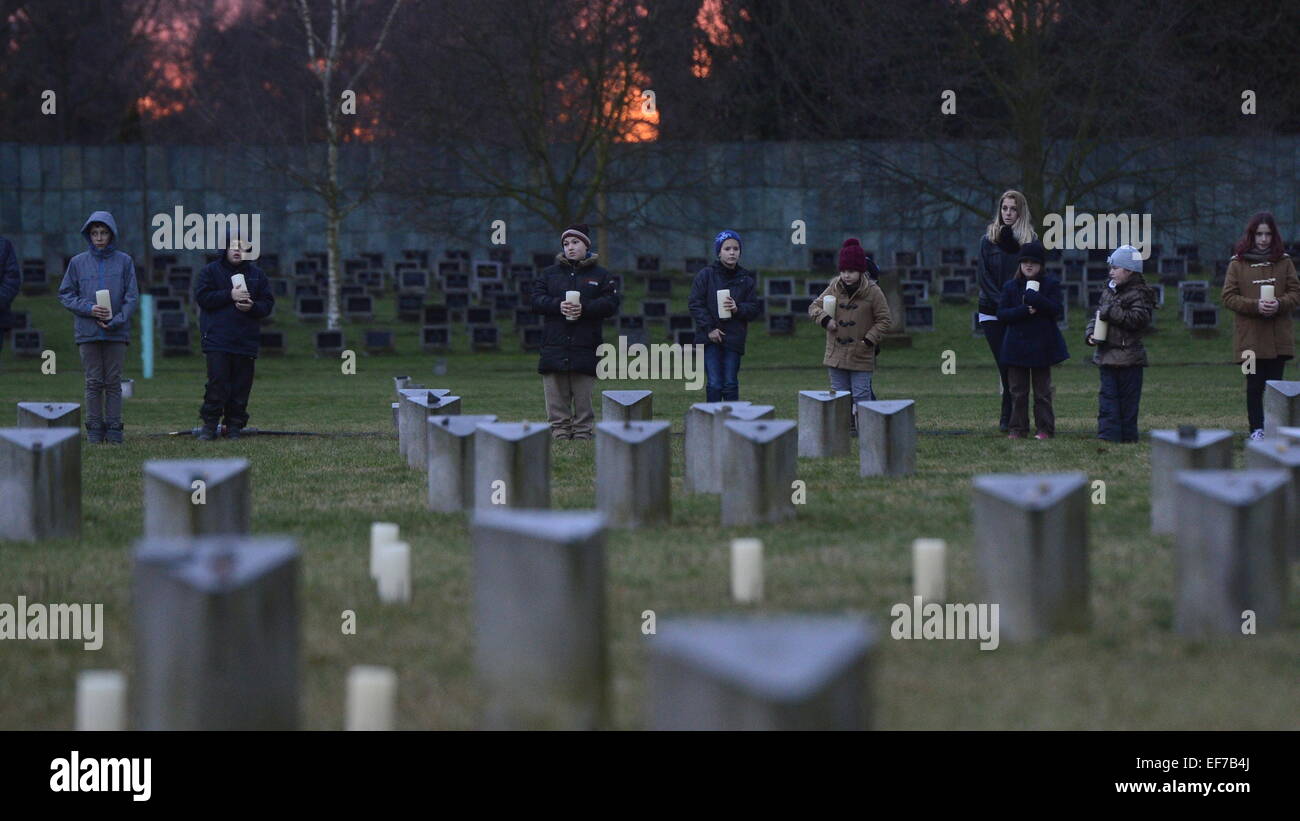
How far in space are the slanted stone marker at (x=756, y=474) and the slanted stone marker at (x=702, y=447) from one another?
1715 mm

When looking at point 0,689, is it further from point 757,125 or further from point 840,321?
point 757,125

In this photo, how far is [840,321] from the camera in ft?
52.1

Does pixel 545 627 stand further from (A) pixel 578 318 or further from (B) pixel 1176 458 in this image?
(A) pixel 578 318

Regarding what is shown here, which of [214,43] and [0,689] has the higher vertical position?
[214,43]

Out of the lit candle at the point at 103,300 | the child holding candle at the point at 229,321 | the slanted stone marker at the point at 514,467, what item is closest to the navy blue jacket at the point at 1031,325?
the slanted stone marker at the point at 514,467

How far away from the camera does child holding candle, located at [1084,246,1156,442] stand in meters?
15.1

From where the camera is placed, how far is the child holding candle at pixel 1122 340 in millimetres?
15055

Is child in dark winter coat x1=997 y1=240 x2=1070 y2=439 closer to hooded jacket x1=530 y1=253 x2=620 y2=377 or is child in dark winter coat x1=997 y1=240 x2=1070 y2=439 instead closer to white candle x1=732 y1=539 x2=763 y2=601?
hooded jacket x1=530 y1=253 x2=620 y2=377

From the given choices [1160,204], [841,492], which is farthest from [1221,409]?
[1160,204]

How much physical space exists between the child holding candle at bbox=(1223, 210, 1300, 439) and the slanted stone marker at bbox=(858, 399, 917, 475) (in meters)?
3.33

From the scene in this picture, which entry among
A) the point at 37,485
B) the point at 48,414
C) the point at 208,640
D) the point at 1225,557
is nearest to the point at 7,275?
the point at 48,414

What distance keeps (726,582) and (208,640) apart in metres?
3.50
